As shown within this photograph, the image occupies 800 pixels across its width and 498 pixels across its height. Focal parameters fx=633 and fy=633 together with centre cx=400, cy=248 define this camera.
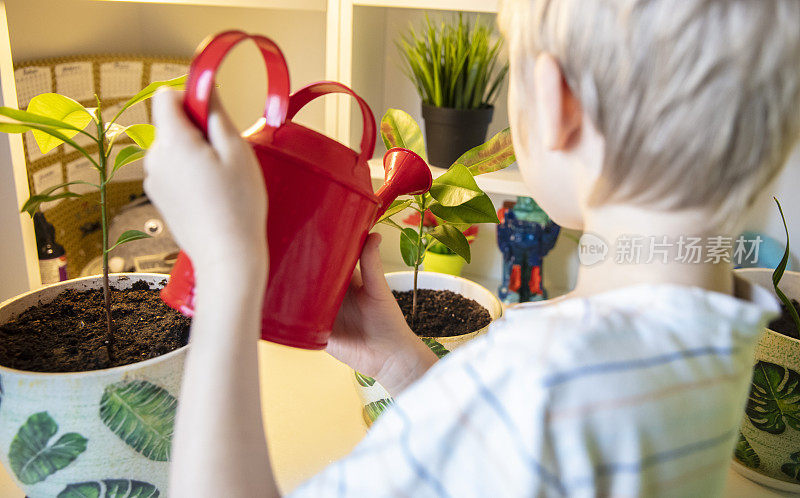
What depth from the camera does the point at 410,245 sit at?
92 cm

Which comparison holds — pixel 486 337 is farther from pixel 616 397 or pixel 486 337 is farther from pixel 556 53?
pixel 556 53

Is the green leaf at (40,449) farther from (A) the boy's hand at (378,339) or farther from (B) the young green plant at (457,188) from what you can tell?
(B) the young green plant at (457,188)

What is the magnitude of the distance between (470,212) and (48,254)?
26.3 inches

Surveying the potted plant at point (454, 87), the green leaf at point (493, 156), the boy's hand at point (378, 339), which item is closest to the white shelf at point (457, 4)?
the potted plant at point (454, 87)

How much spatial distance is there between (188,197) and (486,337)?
224 millimetres

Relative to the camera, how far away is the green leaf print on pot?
23.9 inches

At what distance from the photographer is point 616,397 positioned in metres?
0.38

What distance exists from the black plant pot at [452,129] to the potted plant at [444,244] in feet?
0.79

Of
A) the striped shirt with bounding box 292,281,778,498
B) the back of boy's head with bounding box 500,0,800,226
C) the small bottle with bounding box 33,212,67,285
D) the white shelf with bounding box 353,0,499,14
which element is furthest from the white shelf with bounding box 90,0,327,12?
the striped shirt with bounding box 292,281,778,498

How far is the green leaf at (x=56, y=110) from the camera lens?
0.65 m

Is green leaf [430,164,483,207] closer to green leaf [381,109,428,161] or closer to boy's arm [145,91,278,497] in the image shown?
green leaf [381,109,428,161]

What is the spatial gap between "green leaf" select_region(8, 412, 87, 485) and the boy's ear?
0.50m

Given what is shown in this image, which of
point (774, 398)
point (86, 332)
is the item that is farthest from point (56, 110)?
point (774, 398)

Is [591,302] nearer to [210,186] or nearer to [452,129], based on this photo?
[210,186]
